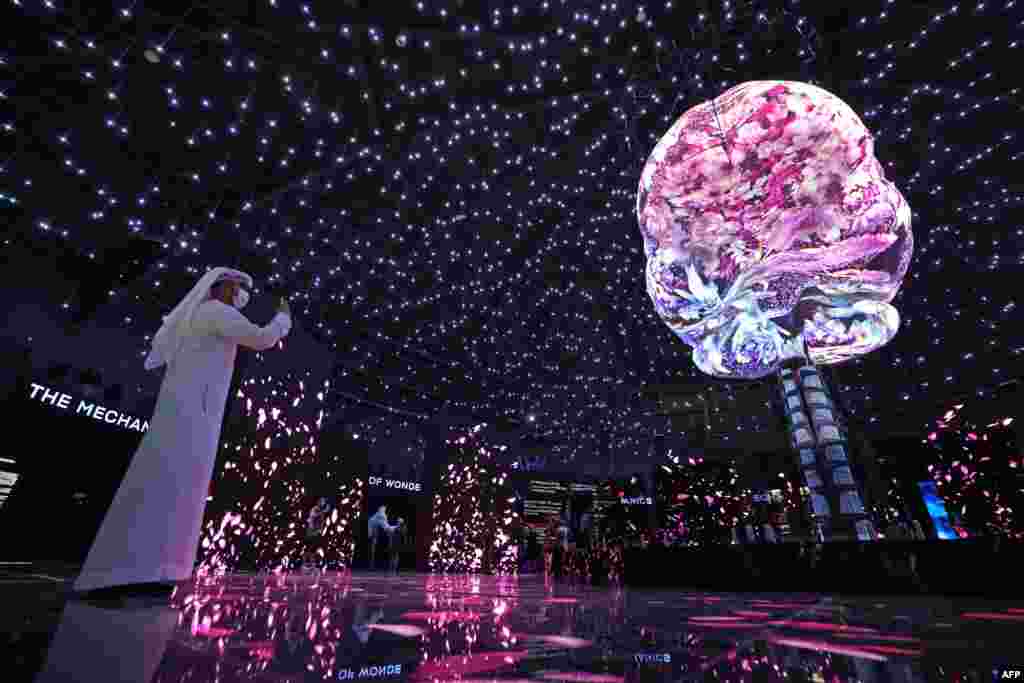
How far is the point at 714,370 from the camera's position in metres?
5.05

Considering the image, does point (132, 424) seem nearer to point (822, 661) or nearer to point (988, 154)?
point (822, 661)

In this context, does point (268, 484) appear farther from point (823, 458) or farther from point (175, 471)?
point (823, 458)

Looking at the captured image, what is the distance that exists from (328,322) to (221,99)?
4463 mm

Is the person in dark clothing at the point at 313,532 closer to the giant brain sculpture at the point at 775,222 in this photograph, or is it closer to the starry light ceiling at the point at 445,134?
the starry light ceiling at the point at 445,134

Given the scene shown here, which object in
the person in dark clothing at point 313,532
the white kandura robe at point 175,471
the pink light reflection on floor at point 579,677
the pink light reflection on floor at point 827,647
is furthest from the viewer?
the person in dark clothing at point 313,532

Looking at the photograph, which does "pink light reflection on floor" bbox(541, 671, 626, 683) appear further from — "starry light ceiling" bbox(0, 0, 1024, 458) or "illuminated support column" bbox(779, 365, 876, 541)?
"starry light ceiling" bbox(0, 0, 1024, 458)

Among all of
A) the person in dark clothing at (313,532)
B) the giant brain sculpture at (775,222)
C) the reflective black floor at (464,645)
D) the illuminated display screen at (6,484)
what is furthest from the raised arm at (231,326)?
the illuminated display screen at (6,484)

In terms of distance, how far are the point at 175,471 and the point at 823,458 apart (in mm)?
6115

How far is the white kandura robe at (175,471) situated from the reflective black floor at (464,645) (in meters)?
0.18

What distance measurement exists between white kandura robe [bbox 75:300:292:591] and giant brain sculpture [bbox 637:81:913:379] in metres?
3.53

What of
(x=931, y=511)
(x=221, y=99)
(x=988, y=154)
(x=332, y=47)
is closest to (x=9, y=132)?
(x=221, y=99)

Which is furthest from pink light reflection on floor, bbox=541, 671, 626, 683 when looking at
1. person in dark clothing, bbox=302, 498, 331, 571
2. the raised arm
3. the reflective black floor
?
person in dark clothing, bbox=302, 498, 331, 571

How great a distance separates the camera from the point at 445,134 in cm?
571

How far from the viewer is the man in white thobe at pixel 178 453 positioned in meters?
1.95
